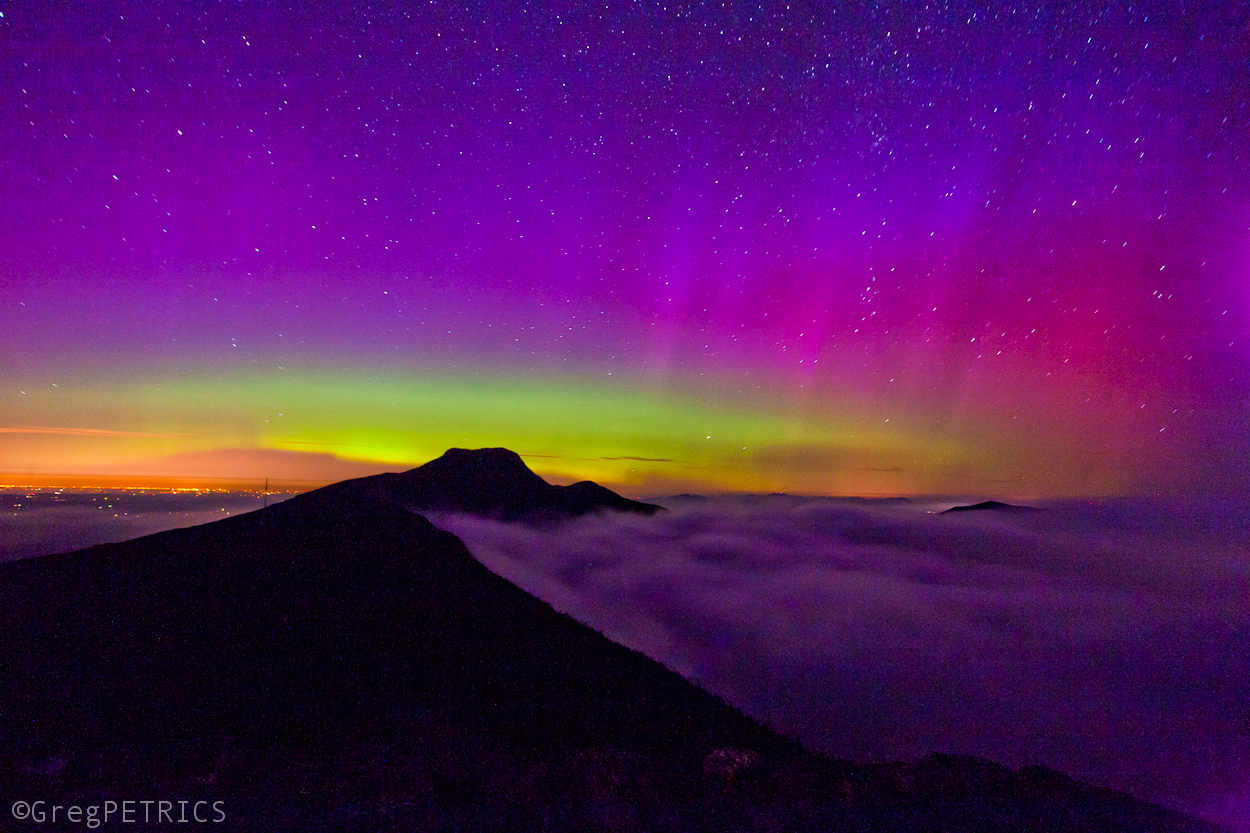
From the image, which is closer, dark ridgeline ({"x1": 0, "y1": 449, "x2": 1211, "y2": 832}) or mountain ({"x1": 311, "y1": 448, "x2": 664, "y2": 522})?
dark ridgeline ({"x1": 0, "y1": 449, "x2": 1211, "y2": 832})

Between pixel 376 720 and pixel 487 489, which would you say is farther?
pixel 487 489

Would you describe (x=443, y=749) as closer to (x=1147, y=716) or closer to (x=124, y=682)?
(x=124, y=682)

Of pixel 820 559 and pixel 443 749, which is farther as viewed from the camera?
pixel 820 559

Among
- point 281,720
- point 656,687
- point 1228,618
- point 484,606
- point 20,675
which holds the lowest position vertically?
point 1228,618

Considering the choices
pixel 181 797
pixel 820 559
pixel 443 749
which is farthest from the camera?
pixel 820 559

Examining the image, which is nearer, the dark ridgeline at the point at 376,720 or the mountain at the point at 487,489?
the dark ridgeline at the point at 376,720

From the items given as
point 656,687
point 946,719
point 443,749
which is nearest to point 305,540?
point 656,687

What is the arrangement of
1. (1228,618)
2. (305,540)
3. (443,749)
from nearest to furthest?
(443,749), (305,540), (1228,618)

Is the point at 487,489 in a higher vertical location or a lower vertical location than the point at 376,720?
higher
